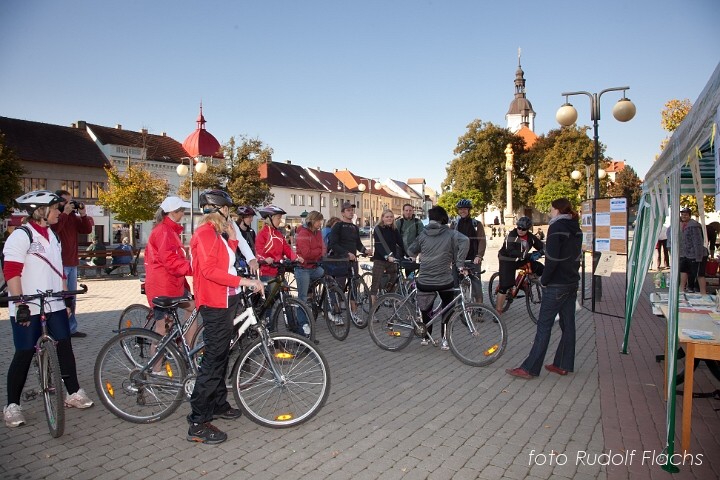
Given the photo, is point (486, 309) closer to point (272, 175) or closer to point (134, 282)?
point (134, 282)

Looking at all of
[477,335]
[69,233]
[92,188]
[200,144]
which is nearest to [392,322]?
[477,335]

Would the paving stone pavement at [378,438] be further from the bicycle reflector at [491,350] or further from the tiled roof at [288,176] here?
the tiled roof at [288,176]

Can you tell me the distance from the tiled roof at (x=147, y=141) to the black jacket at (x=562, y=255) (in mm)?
51953

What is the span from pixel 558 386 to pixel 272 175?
226ft

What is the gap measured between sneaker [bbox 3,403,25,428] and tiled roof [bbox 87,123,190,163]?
51.5 meters

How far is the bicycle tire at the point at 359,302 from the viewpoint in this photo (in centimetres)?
901

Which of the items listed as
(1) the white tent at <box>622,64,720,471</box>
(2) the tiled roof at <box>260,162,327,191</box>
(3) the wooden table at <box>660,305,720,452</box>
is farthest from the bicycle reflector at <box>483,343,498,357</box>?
(2) the tiled roof at <box>260,162,327,191</box>

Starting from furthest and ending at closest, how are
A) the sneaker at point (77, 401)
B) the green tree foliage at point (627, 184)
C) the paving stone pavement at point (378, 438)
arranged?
the green tree foliage at point (627, 184) < the sneaker at point (77, 401) < the paving stone pavement at point (378, 438)

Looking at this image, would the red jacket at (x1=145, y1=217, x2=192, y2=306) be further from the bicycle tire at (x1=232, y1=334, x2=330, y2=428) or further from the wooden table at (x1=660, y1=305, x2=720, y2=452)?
the wooden table at (x1=660, y1=305, x2=720, y2=452)

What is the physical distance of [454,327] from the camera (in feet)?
21.7

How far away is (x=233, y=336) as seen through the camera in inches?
181

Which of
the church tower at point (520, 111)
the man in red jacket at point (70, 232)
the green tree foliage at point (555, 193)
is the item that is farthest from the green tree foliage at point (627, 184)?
the man in red jacket at point (70, 232)

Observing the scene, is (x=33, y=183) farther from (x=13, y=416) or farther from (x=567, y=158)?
(x=567, y=158)

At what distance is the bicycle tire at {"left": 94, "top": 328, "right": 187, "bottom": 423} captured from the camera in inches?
180
